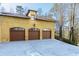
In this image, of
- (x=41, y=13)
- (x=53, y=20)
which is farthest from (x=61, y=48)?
(x=41, y=13)

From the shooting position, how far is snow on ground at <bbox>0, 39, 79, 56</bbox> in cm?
368

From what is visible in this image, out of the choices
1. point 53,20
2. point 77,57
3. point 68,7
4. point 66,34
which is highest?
point 68,7

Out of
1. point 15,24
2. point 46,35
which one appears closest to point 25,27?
point 15,24

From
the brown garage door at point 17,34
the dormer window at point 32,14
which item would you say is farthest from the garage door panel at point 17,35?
the dormer window at point 32,14

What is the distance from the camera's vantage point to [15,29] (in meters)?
3.80

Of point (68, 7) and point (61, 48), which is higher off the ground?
point (68, 7)

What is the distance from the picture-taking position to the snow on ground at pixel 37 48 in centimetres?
368

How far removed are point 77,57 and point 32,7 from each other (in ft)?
4.66

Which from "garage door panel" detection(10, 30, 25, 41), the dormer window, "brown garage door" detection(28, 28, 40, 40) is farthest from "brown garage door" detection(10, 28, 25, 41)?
the dormer window

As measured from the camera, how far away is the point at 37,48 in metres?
3.74

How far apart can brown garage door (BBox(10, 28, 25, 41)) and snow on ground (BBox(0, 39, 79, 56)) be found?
92 millimetres

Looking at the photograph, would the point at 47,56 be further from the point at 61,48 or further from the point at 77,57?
the point at 77,57

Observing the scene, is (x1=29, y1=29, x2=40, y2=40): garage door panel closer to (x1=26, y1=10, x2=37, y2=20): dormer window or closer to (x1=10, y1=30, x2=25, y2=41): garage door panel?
(x1=10, y1=30, x2=25, y2=41): garage door panel

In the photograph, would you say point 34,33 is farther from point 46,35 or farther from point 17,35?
point 17,35
